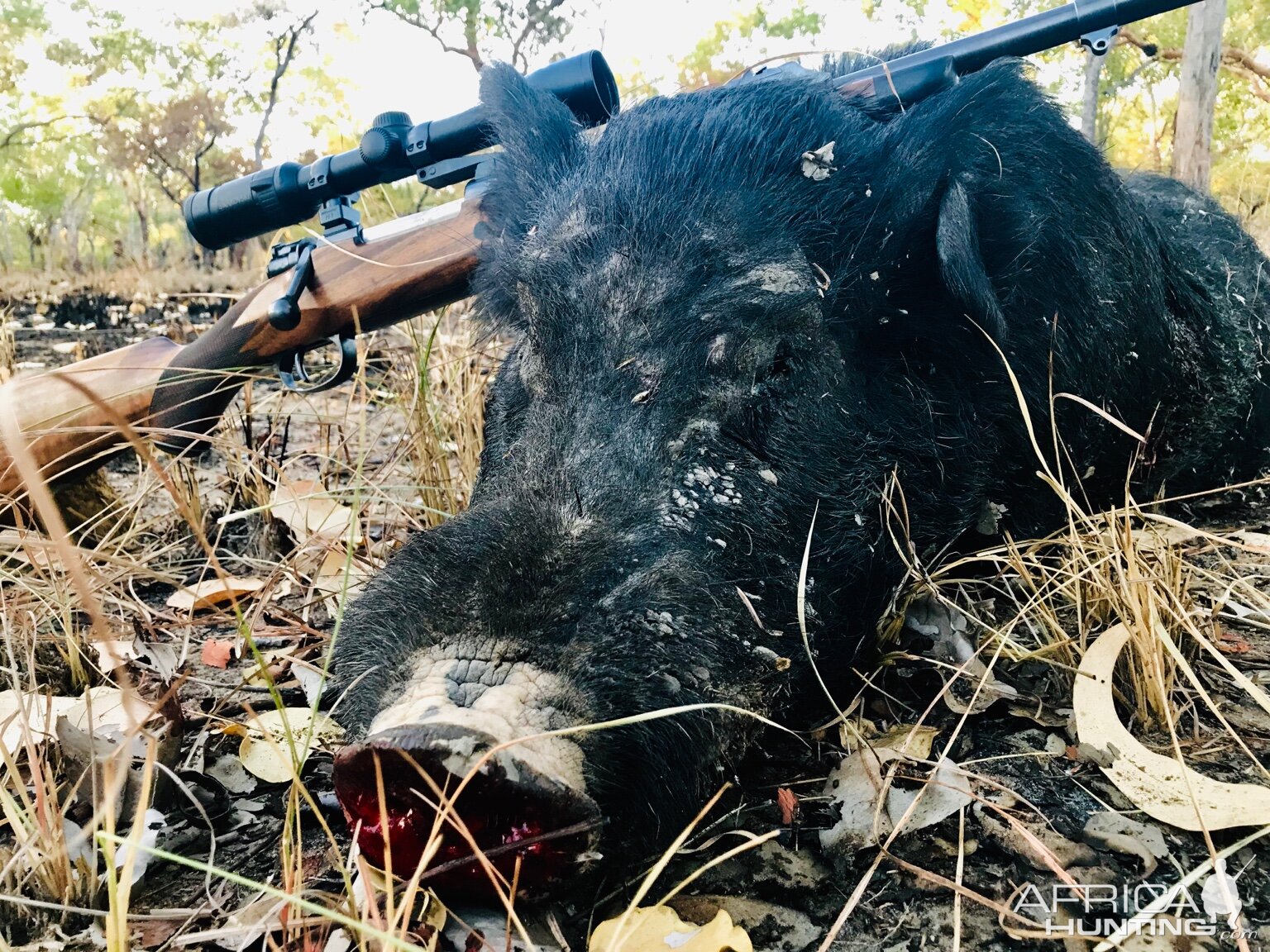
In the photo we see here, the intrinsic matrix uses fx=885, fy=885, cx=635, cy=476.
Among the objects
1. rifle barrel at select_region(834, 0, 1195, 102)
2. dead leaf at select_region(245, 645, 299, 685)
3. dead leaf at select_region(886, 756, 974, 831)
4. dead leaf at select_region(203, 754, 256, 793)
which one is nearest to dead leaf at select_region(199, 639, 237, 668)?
dead leaf at select_region(245, 645, 299, 685)

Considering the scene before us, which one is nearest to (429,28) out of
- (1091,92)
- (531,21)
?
(531,21)

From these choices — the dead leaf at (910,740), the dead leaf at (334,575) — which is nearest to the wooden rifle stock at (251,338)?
the dead leaf at (334,575)

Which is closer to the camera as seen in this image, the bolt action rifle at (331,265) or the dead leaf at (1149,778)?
the dead leaf at (1149,778)

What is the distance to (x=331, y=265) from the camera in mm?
3666

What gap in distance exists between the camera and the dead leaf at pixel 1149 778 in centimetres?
154

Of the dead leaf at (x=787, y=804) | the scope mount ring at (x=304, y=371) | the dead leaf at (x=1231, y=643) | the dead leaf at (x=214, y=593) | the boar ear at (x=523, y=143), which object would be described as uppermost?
the boar ear at (x=523, y=143)

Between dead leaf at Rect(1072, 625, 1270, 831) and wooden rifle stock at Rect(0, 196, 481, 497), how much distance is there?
7.69 ft

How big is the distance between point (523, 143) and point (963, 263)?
1.36m

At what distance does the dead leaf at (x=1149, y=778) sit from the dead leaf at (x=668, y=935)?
75cm

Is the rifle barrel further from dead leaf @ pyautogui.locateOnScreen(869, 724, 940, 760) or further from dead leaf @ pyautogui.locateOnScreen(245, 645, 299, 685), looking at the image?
dead leaf @ pyautogui.locateOnScreen(245, 645, 299, 685)

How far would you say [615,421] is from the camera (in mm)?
1956

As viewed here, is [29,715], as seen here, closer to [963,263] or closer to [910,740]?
[910,740]

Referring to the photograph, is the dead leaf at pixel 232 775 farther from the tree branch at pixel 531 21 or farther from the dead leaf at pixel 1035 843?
the tree branch at pixel 531 21

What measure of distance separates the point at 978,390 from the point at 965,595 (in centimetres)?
56
